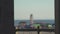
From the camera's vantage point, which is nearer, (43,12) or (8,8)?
(8,8)

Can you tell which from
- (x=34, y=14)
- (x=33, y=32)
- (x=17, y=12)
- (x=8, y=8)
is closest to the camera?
(x=8, y=8)

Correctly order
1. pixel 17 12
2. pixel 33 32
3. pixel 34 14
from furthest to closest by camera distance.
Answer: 1. pixel 33 32
2. pixel 34 14
3. pixel 17 12
